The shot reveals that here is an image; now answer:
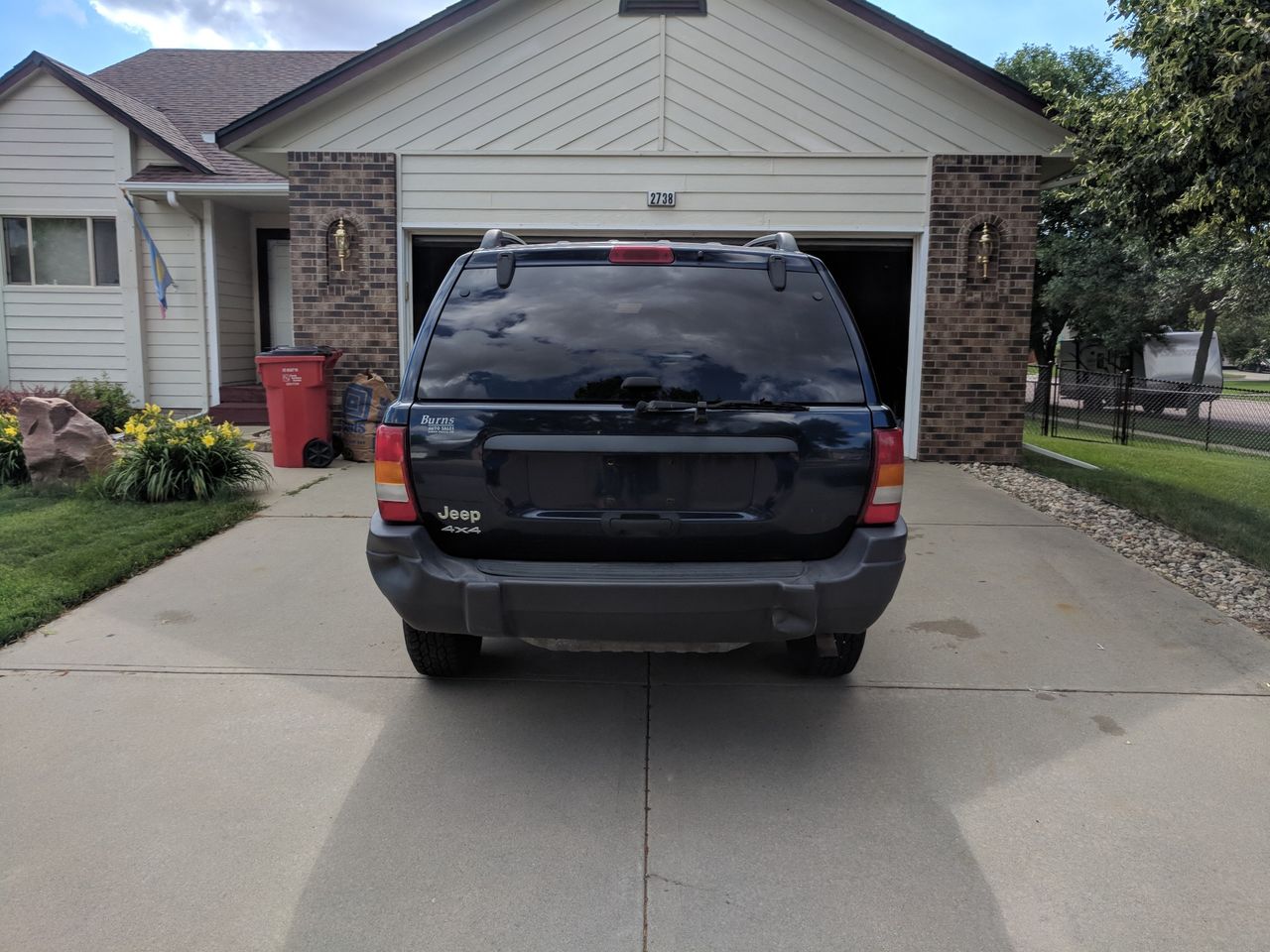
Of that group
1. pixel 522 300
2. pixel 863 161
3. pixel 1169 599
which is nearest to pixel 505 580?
pixel 522 300

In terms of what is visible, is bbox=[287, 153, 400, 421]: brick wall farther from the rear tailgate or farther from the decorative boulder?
the rear tailgate

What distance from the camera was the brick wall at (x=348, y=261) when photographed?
35.1 ft

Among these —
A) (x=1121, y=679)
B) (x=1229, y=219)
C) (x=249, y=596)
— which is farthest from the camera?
(x=1229, y=219)

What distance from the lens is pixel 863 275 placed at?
11289 millimetres

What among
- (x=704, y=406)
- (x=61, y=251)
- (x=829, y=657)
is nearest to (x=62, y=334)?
(x=61, y=251)

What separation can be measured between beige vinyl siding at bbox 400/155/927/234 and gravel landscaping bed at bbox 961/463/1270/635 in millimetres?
3311

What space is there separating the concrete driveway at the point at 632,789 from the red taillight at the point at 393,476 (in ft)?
3.21

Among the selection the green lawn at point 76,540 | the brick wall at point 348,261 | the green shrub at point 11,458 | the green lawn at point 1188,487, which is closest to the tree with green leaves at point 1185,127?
the green lawn at point 1188,487

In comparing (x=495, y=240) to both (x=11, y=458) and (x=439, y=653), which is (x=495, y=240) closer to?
(x=439, y=653)

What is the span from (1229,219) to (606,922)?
6771 millimetres

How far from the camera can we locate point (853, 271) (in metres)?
11.3

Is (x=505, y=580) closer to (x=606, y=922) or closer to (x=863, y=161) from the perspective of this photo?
(x=606, y=922)

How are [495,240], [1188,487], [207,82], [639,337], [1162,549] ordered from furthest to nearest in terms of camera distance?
1. [207,82]
2. [1188,487]
3. [1162,549]
4. [495,240]
5. [639,337]

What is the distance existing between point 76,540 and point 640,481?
5139mm
